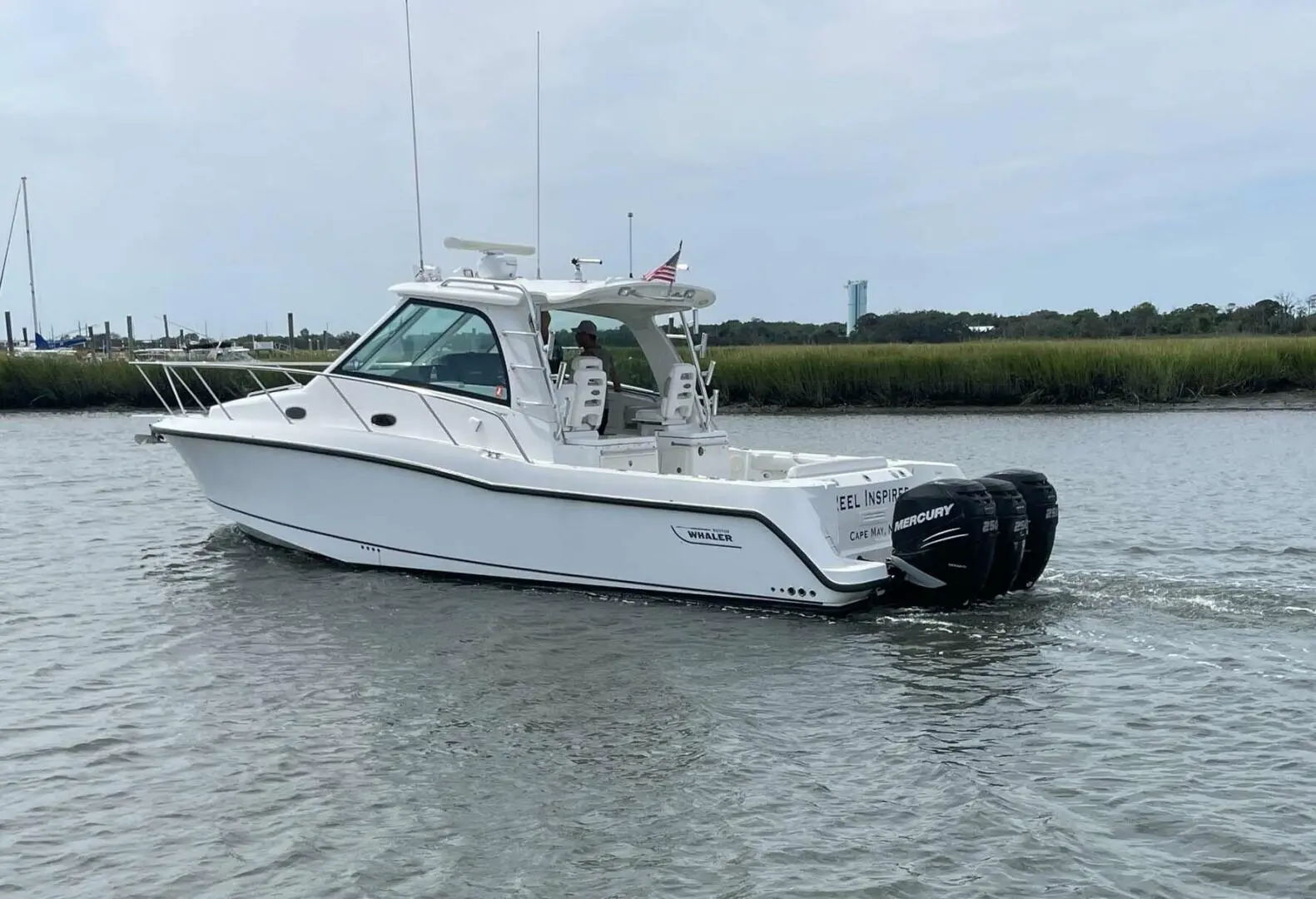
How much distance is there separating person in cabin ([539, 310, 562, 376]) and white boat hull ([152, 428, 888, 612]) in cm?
124

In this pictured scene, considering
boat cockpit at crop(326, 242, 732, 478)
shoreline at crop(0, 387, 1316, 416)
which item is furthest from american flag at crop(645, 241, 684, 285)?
shoreline at crop(0, 387, 1316, 416)

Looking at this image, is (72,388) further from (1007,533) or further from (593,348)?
(1007,533)

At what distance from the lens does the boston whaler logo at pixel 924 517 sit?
8.77 m

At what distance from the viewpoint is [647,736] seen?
684 centimetres

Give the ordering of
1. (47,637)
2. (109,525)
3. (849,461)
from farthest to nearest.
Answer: (109,525) < (849,461) < (47,637)

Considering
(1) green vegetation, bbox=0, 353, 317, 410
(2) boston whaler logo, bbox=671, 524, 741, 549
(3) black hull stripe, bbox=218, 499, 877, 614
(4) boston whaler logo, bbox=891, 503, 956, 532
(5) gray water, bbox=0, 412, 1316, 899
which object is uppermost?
(1) green vegetation, bbox=0, 353, 317, 410

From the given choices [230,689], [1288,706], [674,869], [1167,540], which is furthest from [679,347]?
[674,869]

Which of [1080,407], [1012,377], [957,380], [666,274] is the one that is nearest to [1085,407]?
[1080,407]

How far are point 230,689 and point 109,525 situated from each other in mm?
6971

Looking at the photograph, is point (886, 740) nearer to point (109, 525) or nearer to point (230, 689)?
point (230, 689)

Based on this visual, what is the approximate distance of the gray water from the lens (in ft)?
17.3

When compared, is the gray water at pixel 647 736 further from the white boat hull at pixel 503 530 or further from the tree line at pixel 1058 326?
the tree line at pixel 1058 326

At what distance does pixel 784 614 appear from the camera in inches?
364

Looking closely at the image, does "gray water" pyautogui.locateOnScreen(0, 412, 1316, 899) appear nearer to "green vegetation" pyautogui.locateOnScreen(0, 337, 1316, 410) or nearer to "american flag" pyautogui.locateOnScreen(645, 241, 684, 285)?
"american flag" pyautogui.locateOnScreen(645, 241, 684, 285)
